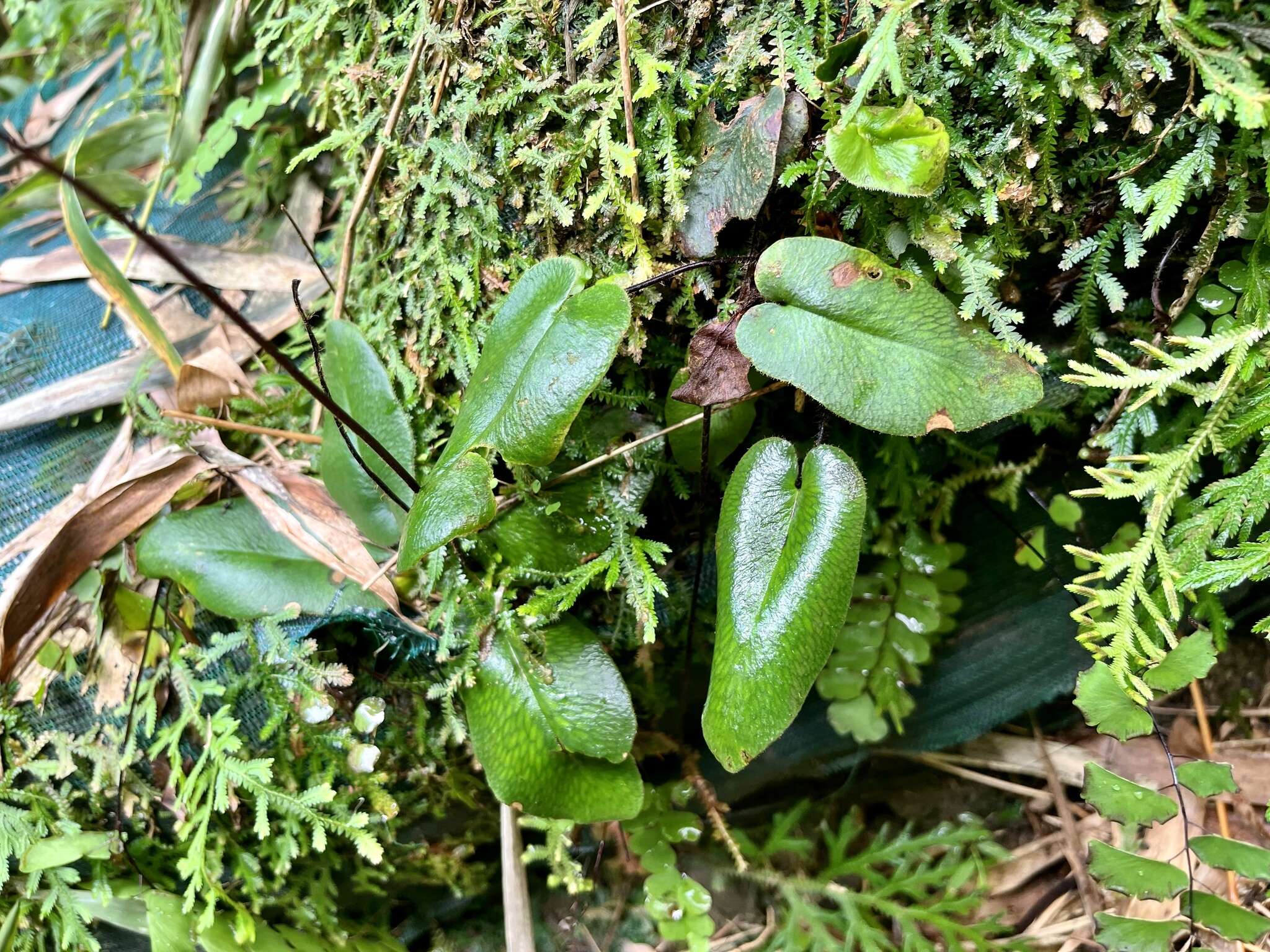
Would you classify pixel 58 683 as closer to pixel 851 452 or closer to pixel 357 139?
pixel 357 139

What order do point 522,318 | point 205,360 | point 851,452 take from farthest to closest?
point 205,360 < point 851,452 < point 522,318

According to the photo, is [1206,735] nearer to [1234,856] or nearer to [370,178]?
[1234,856]

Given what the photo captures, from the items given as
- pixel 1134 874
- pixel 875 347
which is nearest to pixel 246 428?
pixel 875 347

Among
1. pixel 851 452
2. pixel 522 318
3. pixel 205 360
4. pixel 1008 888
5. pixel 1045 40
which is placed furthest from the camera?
pixel 1008 888

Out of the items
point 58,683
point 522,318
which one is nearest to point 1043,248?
point 522,318

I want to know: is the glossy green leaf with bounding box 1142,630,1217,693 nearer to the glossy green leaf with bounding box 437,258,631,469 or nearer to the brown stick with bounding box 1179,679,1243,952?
the brown stick with bounding box 1179,679,1243,952

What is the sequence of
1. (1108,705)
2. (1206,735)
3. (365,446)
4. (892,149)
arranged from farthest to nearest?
(1206,735), (365,446), (1108,705), (892,149)

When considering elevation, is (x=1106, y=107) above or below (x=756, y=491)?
above

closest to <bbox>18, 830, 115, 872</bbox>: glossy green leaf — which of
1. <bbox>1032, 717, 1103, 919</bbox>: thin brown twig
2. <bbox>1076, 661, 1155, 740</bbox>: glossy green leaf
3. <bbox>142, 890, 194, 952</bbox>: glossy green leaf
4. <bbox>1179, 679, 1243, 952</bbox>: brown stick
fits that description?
<bbox>142, 890, 194, 952</bbox>: glossy green leaf

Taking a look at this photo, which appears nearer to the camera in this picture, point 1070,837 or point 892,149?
point 892,149
